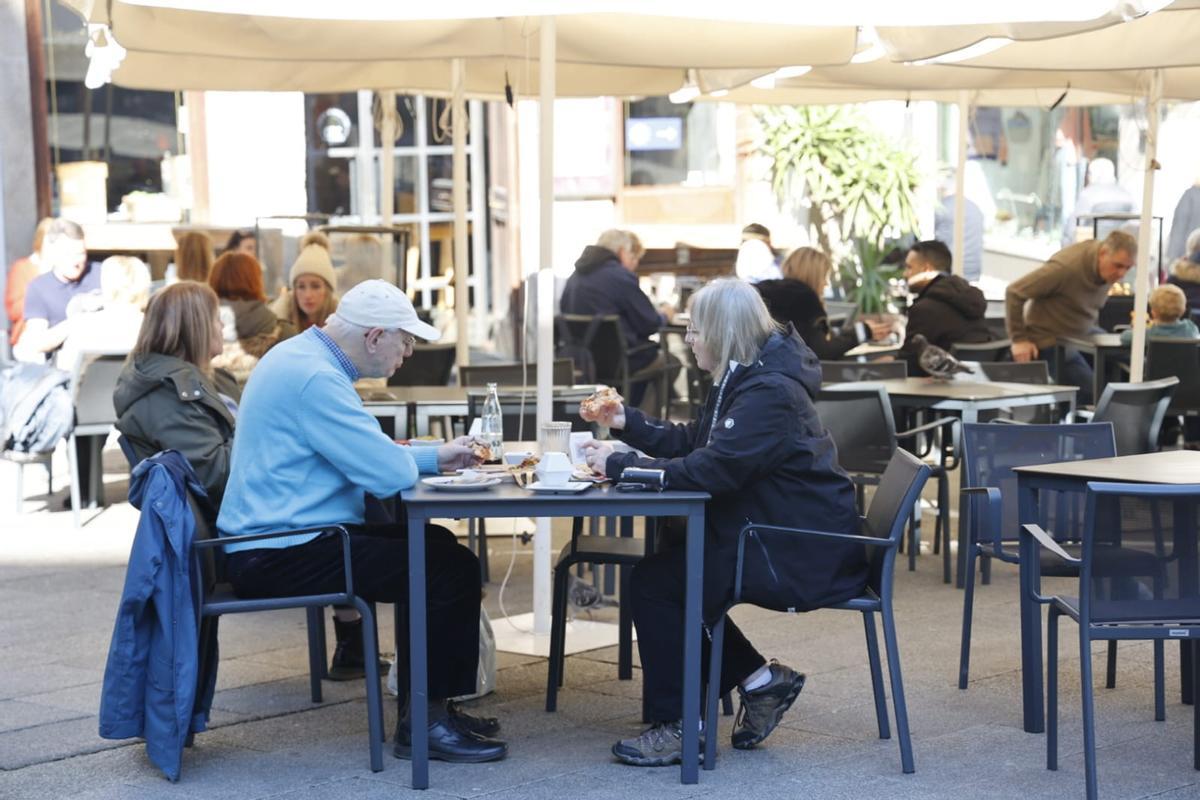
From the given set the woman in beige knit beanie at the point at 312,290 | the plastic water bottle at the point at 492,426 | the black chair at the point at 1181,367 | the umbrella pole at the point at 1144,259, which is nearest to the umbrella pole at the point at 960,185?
the black chair at the point at 1181,367

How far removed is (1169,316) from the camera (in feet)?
36.2

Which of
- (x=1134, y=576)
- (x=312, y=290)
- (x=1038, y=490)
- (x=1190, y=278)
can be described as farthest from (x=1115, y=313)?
(x=1134, y=576)

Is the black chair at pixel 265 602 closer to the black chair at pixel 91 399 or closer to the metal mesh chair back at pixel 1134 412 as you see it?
the metal mesh chair back at pixel 1134 412

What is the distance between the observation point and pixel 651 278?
16484mm

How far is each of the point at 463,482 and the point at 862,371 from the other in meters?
4.44

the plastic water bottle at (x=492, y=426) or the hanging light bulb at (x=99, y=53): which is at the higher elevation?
the hanging light bulb at (x=99, y=53)

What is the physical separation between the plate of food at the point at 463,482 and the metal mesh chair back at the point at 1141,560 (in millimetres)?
1614

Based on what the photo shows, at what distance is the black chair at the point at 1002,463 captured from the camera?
5.99 m

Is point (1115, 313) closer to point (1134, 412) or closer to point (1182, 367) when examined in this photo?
point (1182, 367)

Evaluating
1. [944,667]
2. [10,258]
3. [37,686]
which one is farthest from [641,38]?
[10,258]

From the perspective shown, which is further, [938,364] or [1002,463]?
[938,364]

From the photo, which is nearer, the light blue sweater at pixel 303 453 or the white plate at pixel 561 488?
the white plate at pixel 561 488

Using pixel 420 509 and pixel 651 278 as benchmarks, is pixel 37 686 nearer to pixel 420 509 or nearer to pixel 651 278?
pixel 420 509

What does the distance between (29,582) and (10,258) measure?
6.49 metres
